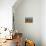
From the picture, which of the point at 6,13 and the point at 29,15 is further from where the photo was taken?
Answer: the point at 29,15

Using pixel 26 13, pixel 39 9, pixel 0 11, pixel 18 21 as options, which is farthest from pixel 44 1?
pixel 0 11

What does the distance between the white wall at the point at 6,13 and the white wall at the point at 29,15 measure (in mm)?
984

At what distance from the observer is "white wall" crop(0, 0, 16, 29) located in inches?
148

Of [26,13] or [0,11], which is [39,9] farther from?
[0,11]

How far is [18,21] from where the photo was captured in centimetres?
481

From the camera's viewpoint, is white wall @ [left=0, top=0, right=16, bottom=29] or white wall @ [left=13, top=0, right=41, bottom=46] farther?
white wall @ [left=13, top=0, right=41, bottom=46]

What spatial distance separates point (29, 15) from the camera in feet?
15.8

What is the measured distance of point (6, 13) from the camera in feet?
12.4

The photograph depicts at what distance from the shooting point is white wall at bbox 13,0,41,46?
4.80 metres

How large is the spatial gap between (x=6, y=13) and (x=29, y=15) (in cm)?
132

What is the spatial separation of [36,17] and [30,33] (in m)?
0.73

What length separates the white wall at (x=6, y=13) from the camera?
12.3ft

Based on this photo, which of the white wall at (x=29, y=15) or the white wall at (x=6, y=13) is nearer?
the white wall at (x=6, y=13)

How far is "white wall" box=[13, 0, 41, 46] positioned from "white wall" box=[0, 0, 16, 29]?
38.7 inches
